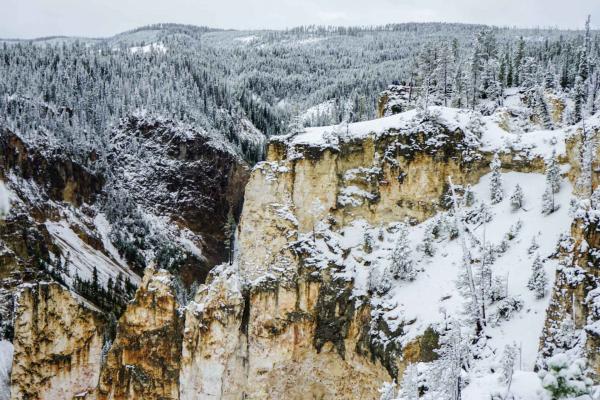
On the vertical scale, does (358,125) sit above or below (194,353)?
above

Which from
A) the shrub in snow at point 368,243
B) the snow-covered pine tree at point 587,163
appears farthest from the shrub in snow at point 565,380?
the shrub in snow at point 368,243

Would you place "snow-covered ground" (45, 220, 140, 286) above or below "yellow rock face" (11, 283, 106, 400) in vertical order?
above

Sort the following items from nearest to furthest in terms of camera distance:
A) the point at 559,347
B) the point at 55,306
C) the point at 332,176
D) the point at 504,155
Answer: the point at 559,347 → the point at 504,155 → the point at 332,176 → the point at 55,306

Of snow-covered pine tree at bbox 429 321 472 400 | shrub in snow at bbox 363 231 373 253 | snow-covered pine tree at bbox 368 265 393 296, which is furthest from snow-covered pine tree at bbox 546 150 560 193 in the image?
snow-covered pine tree at bbox 429 321 472 400

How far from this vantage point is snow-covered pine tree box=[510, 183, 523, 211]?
146 ft

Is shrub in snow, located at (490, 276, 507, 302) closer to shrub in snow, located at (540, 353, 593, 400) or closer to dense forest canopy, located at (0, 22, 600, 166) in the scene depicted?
shrub in snow, located at (540, 353, 593, 400)

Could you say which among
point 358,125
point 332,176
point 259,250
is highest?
point 358,125

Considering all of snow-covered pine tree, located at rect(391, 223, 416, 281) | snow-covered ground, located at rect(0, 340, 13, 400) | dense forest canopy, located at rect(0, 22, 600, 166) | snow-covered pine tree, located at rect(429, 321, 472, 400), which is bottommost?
snow-covered ground, located at rect(0, 340, 13, 400)

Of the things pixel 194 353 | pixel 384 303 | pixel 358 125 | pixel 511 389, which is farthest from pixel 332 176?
pixel 511 389

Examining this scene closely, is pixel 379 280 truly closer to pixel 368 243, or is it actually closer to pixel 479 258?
pixel 368 243

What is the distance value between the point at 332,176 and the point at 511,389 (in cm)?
3885

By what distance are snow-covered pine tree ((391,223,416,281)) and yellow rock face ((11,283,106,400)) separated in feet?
132

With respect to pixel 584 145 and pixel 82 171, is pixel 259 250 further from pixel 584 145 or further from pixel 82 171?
pixel 82 171

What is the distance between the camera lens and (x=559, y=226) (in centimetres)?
4069
